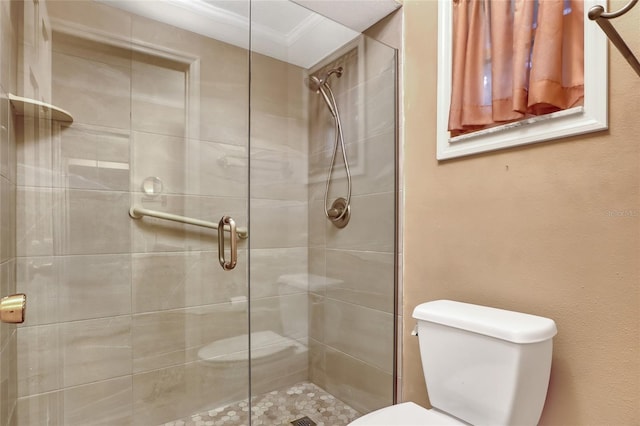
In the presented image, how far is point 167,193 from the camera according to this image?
1.75 metres

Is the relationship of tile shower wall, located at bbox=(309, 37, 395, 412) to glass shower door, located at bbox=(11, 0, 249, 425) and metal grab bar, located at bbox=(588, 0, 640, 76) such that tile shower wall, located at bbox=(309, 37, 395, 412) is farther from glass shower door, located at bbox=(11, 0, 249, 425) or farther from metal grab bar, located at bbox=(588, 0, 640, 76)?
metal grab bar, located at bbox=(588, 0, 640, 76)

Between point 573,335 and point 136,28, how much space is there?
7.10 feet

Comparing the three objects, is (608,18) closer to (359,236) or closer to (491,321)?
(491,321)

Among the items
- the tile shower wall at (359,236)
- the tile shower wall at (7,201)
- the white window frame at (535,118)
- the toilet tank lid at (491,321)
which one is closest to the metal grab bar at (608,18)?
the white window frame at (535,118)

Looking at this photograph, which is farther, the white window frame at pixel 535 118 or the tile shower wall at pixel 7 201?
the tile shower wall at pixel 7 201

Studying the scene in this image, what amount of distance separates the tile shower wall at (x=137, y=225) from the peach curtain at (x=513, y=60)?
0.75m

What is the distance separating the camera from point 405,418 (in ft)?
3.66

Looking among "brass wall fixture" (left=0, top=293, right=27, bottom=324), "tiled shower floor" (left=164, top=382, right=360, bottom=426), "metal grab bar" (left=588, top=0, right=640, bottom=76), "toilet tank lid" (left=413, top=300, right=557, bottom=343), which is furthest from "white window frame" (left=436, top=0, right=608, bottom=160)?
"brass wall fixture" (left=0, top=293, right=27, bottom=324)

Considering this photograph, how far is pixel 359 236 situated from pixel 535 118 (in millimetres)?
885

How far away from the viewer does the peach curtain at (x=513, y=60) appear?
109 centimetres

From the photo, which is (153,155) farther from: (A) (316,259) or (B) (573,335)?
(B) (573,335)

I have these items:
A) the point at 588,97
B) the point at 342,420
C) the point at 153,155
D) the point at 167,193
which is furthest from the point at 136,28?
the point at 342,420

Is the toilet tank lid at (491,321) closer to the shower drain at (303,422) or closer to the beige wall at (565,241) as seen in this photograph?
the beige wall at (565,241)

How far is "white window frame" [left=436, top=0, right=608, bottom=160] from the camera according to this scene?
1039mm
